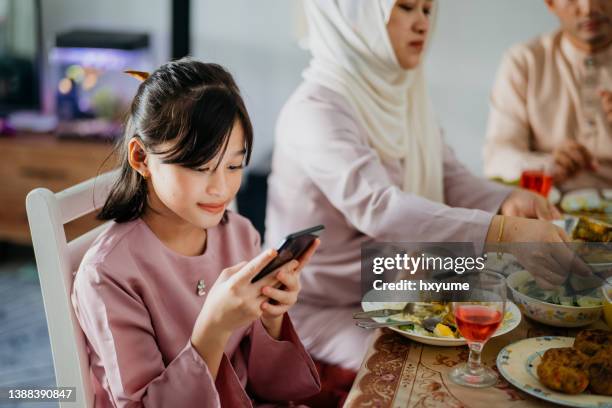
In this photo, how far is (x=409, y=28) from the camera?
1439 millimetres

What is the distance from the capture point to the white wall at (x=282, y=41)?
9.80 feet

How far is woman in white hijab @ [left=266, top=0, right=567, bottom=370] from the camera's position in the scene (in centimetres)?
130

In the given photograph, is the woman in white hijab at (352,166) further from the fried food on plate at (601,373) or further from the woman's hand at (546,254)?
the fried food on plate at (601,373)

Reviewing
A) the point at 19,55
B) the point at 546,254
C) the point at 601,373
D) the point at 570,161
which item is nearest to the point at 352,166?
the point at 546,254

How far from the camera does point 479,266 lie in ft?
3.62

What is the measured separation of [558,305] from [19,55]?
268cm

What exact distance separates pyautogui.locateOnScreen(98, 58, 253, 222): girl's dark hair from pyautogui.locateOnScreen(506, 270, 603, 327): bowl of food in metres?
0.45

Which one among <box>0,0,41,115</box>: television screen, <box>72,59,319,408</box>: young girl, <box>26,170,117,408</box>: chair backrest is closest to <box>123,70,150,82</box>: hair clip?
<box>72,59,319,408</box>: young girl

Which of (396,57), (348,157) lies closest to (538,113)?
(396,57)

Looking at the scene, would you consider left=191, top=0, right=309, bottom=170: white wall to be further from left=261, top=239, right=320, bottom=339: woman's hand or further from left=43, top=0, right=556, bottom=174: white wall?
left=261, top=239, right=320, bottom=339: woman's hand

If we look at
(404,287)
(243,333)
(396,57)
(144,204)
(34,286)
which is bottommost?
(34,286)

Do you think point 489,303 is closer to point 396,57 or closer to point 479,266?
point 479,266

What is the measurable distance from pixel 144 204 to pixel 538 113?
1437mm

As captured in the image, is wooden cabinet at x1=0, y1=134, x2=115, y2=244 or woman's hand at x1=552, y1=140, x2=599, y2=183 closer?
woman's hand at x1=552, y1=140, x2=599, y2=183
